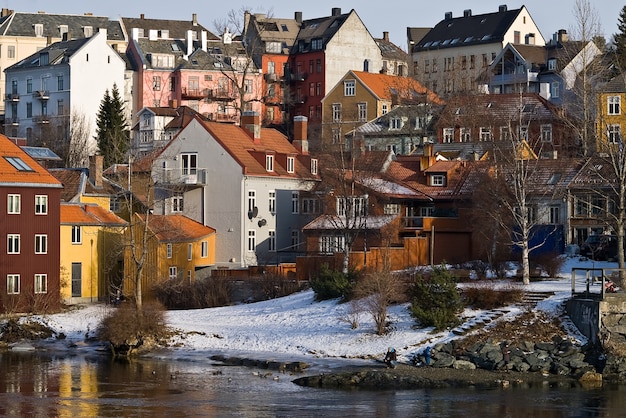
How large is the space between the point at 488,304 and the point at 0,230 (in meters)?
23.9

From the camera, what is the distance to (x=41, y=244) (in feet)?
210

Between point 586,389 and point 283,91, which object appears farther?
point 283,91

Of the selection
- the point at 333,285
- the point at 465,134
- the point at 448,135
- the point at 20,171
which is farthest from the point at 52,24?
the point at 333,285

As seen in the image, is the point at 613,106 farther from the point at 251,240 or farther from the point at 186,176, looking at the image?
the point at 186,176

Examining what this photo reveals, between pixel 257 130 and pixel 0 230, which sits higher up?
pixel 257 130

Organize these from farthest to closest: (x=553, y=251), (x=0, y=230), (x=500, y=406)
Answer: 1. (x=553, y=251)
2. (x=0, y=230)
3. (x=500, y=406)

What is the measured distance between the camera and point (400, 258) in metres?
67.1

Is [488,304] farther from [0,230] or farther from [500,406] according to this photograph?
[0,230]

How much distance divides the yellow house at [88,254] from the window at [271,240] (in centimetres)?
1139

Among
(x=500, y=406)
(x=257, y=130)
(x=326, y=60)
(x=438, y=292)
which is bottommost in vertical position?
(x=500, y=406)

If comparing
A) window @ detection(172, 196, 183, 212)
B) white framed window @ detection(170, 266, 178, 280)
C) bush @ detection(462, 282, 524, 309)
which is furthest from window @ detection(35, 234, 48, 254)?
bush @ detection(462, 282, 524, 309)

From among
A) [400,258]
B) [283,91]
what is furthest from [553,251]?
[283,91]

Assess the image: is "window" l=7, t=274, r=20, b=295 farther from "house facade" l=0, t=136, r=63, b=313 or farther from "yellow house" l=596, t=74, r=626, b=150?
"yellow house" l=596, t=74, r=626, b=150

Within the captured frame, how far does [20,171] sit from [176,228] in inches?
421
